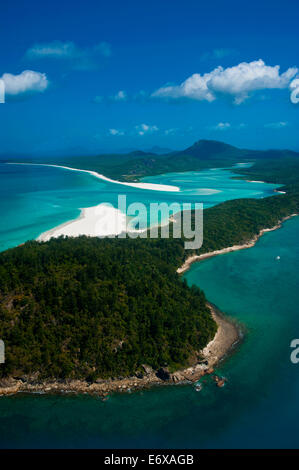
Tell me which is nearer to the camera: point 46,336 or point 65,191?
point 46,336

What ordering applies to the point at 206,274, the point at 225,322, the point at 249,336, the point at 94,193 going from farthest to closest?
the point at 94,193 → the point at 206,274 → the point at 225,322 → the point at 249,336

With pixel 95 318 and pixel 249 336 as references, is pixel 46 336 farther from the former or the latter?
pixel 249 336

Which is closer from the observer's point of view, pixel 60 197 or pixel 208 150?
pixel 60 197

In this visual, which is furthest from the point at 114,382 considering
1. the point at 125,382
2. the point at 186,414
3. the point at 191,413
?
the point at 191,413

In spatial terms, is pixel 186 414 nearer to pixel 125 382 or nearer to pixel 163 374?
pixel 163 374

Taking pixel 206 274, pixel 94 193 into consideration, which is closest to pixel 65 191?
pixel 94 193

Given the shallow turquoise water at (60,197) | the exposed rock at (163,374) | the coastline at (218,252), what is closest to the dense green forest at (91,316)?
the exposed rock at (163,374)

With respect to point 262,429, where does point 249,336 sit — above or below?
above

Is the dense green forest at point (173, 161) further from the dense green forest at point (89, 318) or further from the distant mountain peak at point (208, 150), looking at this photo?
the dense green forest at point (89, 318)
